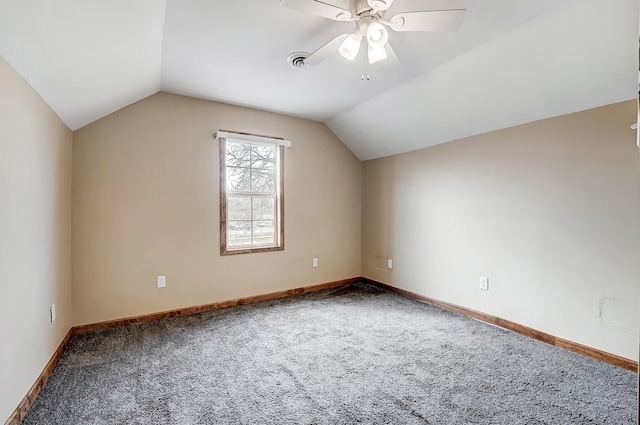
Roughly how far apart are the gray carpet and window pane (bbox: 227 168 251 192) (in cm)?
150

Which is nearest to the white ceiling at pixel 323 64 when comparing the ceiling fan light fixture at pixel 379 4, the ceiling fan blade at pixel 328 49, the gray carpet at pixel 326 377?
the ceiling fan blade at pixel 328 49

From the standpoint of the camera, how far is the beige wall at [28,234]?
1.56 meters

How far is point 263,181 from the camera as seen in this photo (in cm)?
386

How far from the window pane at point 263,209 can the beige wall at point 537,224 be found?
1.70m

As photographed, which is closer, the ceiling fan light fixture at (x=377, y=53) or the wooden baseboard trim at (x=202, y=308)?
the ceiling fan light fixture at (x=377, y=53)

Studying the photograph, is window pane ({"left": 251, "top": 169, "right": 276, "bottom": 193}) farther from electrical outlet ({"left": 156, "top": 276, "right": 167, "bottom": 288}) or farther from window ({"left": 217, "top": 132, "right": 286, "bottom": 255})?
A: electrical outlet ({"left": 156, "top": 276, "right": 167, "bottom": 288})

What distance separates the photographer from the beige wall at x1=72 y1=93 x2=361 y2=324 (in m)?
2.84

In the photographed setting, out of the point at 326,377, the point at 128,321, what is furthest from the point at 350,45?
the point at 128,321

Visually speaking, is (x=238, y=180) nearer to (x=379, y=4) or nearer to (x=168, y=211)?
(x=168, y=211)

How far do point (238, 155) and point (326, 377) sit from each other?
262 centimetres

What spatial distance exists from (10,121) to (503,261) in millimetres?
3827

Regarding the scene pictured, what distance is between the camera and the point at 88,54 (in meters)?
1.83

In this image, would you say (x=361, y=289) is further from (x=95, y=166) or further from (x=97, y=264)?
(x=95, y=166)

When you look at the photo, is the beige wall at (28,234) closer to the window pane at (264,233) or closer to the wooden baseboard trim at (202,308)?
the wooden baseboard trim at (202,308)
